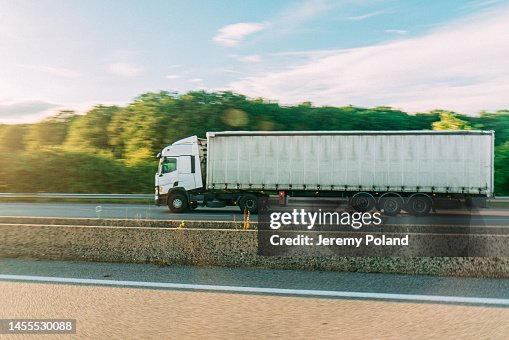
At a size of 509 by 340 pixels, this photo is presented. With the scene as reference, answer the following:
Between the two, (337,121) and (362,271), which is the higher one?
(337,121)

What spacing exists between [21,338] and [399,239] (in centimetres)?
454

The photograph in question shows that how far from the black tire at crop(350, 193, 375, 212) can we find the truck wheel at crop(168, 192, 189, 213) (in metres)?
6.88

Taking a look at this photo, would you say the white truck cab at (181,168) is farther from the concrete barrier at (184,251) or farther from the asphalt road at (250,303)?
the asphalt road at (250,303)

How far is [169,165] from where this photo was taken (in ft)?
71.6

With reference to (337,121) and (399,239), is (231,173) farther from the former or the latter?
(337,121)

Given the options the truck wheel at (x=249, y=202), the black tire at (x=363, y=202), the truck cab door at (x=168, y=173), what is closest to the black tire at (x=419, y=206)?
the black tire at (x=363, y=202)

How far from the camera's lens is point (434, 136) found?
2017 cm

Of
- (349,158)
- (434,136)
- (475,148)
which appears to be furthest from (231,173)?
(475,148)

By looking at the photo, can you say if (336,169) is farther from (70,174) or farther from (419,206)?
(70,174)

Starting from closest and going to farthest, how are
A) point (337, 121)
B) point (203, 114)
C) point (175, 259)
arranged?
point (175, 259), point (203, 114), point (337, 121)

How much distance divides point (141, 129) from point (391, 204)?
3317 cm

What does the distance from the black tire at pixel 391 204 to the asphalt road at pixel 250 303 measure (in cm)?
1429

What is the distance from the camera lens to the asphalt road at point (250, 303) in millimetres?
4406

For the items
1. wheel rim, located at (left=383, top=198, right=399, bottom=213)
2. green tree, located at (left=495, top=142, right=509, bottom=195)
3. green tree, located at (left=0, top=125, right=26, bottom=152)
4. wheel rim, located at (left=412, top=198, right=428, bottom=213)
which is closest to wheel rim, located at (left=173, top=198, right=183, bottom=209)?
wheel rim, located at (left=383, top=198, right=399, bottom=213)
